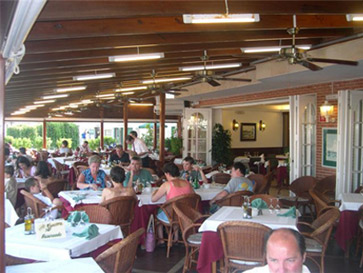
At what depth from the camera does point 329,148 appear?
8.45 meters

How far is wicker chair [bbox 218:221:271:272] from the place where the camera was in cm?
360

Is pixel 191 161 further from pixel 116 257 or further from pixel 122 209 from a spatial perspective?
pixel 116 257

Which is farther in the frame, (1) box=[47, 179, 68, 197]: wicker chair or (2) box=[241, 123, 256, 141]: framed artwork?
(2) box=[241, 123, 256, 141]: framed artwork

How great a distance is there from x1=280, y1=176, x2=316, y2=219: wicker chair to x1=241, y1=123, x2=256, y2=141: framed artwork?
864cm

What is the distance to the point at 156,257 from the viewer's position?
5281 mm

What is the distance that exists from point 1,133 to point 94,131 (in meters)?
23.6

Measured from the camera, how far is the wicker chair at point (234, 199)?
211 inches

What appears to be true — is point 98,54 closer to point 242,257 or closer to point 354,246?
point 242,257

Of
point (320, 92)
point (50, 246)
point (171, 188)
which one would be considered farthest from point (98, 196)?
point (320, 92)

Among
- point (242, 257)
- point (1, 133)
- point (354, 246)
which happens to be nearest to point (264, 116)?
point (354, 246)

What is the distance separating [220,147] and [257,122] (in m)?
4.30

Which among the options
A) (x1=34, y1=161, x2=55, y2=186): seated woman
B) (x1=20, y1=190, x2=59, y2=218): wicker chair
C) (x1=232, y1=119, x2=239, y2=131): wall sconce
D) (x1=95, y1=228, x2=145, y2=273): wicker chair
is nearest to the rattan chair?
(x1=95, y1=228, x2=145, y2=273): wicker chair

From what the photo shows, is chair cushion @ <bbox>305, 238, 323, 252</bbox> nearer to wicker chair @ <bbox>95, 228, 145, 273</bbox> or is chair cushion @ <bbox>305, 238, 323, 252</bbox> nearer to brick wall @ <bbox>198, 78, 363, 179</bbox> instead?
wicker chair @ <bbox>95, 228, 145, 273</bbox>

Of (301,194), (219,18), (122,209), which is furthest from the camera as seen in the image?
(301,194)
